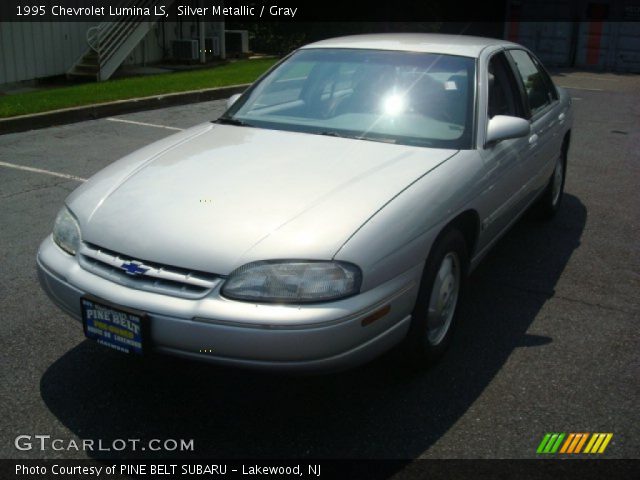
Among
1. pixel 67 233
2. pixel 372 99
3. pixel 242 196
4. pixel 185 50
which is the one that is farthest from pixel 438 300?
pixel 185 50

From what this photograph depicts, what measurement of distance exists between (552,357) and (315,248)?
1639 millimetres

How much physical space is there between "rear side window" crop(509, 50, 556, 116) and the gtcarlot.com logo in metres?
2.59

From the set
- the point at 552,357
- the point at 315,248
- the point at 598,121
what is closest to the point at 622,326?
the point at 552,357

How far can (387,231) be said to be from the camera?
300cm

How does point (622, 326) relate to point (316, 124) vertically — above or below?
below

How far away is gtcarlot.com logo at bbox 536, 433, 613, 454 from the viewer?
9.78 ft

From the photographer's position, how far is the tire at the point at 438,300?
3.28m

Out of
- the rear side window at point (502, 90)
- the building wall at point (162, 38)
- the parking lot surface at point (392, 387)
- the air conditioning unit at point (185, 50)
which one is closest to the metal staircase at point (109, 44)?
the building wall at point (162, 38)

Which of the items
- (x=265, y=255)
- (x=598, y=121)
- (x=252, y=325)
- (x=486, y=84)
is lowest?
(x=598, y=121)

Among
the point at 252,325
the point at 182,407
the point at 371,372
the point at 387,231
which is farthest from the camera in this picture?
the point at 371,372

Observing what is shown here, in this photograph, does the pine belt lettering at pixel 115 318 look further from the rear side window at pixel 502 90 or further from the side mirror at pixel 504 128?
the rear side window at pixel 502 90

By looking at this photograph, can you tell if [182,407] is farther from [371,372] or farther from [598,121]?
A: [598,121]

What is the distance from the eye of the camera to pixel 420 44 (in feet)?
15.0

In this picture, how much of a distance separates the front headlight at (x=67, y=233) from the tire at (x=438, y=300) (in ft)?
5.03
